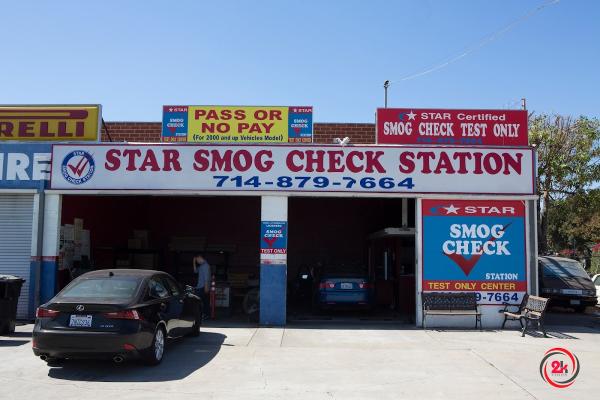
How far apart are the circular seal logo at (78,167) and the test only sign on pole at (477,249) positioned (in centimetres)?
818

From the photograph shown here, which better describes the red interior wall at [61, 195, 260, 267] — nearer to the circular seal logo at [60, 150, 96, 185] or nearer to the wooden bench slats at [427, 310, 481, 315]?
the circular seal logo at [60, 150, 96, 185]

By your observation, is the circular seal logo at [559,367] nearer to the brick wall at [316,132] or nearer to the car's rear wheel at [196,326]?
the car's rear wheel at [196,326]

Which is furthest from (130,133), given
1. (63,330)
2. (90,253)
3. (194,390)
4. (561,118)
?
(561,118)

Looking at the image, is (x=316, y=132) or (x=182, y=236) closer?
(x=316, y=132)

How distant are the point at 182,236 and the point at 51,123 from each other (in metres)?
8.78

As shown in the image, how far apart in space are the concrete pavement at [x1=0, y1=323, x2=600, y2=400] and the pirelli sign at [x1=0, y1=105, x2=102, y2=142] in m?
5.34

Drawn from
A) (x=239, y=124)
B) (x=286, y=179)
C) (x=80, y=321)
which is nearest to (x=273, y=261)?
(x=286, y=179)

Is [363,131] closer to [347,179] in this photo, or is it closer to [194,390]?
[347,179]

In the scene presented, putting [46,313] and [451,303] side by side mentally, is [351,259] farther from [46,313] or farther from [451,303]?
[46,313]

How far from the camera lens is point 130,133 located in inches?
773

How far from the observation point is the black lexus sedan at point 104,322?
7.79m

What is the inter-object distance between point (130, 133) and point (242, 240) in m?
5.97

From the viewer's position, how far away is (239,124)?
14508 mm

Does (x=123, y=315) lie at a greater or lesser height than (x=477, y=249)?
lesser
